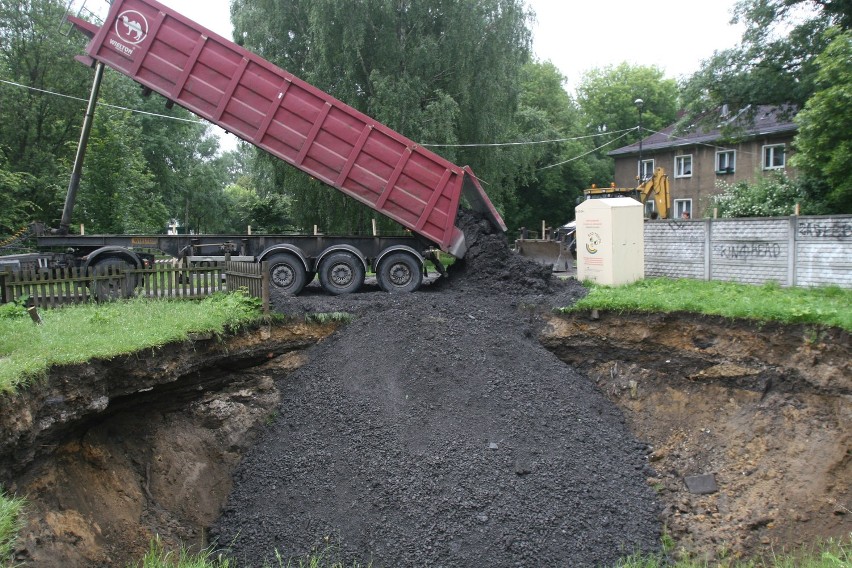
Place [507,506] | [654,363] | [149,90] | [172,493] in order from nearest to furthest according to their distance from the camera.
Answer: [507,506] < [172,493] < [654,363] < [149,90]

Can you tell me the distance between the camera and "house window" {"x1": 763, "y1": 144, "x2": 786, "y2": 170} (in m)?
29.5

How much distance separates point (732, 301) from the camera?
9484mm

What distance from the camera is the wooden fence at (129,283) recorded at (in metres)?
8.92

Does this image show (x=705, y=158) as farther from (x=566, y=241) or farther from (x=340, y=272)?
(x=340, y=272)

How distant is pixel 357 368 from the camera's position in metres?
8.70

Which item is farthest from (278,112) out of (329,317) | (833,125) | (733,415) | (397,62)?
(833,125)

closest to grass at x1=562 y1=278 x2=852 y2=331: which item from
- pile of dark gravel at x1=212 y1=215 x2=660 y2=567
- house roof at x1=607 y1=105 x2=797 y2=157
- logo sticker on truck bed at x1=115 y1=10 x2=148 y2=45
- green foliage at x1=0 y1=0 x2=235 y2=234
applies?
pile of dark gravel at x1=212 y1=215 x2=660 y2=567

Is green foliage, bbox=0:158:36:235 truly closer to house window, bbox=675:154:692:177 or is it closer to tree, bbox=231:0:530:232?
tree, bbox=231:0:530:232

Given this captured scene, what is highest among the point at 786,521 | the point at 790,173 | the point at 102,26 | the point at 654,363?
the point at 102,26

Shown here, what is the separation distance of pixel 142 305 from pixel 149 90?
444 cm

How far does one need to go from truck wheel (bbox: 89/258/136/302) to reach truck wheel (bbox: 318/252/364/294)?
3.23 meters

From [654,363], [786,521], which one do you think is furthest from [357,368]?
[786,521]

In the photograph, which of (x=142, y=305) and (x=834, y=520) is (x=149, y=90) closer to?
(x=142, y=305)

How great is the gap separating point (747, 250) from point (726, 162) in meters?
23.2
